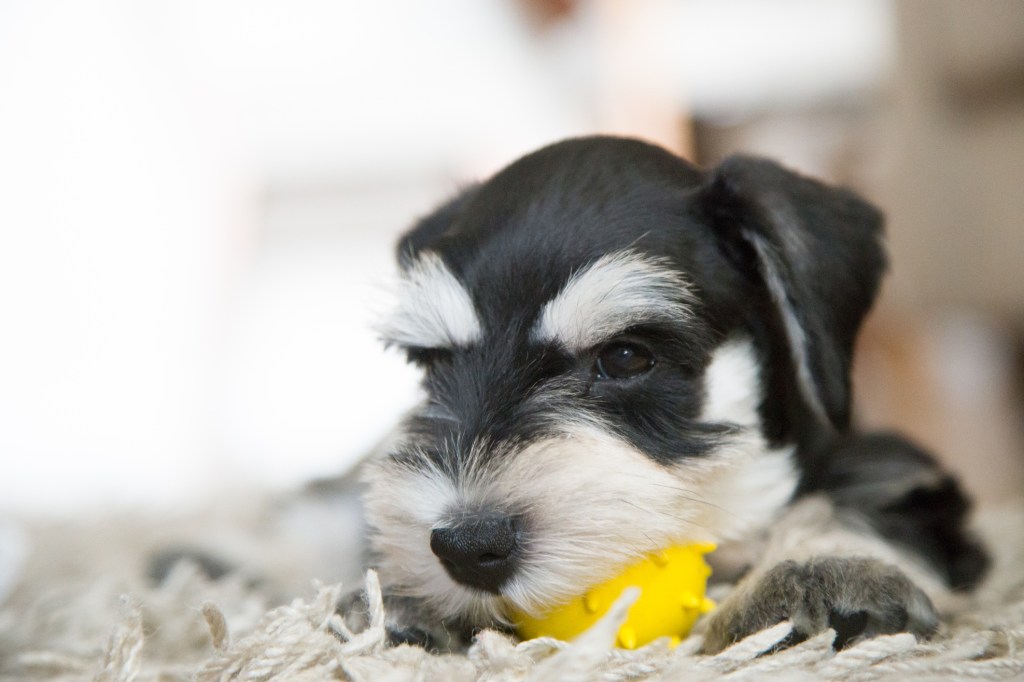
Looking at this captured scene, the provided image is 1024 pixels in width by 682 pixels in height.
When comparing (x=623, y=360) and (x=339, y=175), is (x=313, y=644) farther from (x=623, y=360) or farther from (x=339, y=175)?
(x=339, y=175)

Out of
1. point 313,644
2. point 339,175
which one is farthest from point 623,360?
point 339,175

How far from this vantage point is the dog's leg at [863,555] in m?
1.30

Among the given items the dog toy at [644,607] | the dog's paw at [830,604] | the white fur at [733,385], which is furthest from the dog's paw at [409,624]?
the white fur at [733,385]

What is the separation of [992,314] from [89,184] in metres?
4.77

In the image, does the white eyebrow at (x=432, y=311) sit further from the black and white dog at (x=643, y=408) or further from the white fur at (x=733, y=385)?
the white fur at (x=733, y=385)

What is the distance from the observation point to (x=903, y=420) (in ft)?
13.4

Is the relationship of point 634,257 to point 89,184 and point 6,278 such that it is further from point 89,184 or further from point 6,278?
point 89,184

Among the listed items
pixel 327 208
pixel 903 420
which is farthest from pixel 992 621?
pixel 327 208

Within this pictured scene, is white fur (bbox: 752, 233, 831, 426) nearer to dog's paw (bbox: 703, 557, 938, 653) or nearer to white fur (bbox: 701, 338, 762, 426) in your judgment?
white fur (bbox: 701, 338, 762, 426)

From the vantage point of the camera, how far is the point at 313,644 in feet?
4.08

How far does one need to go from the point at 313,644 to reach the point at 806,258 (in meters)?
1.06

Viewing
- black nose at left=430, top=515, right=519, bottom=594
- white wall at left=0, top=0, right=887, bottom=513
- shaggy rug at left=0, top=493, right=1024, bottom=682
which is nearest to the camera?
shaggy rug at left=0, top=493, right=1024, bottom=682

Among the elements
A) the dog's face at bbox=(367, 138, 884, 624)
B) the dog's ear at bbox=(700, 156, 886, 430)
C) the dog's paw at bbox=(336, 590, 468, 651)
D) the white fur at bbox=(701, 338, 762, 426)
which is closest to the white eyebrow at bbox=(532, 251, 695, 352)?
the dog's face at bbox=(367, 138, 884, 624)

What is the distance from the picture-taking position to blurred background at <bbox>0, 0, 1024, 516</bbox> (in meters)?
4.11
